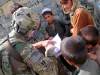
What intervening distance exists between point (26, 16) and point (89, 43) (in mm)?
678

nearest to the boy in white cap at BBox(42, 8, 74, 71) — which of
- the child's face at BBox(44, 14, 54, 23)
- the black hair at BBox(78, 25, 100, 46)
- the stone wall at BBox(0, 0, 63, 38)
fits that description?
the child's face at BBox(44, 14, 54, 23)

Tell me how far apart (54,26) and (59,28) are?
94 millimetres

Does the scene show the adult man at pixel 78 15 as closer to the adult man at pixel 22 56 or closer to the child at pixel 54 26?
the adult man at pixel 22 56

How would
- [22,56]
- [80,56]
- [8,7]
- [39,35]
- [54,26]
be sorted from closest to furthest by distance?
[80,56] < [22,56] < [39,35] < [54,26] < [8,7]

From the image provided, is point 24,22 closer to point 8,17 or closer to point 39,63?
point 39,63

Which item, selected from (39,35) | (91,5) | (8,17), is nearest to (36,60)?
(39,35)

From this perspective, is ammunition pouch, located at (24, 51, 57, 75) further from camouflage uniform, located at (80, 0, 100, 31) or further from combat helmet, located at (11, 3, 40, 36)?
camouflage uniform, located at (80, 0, 100, 31)

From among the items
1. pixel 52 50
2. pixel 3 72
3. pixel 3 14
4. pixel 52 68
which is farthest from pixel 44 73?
pixel 3 14

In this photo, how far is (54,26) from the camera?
3.46 meters

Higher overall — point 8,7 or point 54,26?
point 8,7

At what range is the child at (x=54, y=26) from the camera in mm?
3408

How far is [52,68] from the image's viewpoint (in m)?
2.12

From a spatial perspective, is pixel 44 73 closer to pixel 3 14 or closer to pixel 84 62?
pixel 84 62

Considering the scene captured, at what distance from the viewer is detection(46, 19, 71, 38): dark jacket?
3398 millimetres
